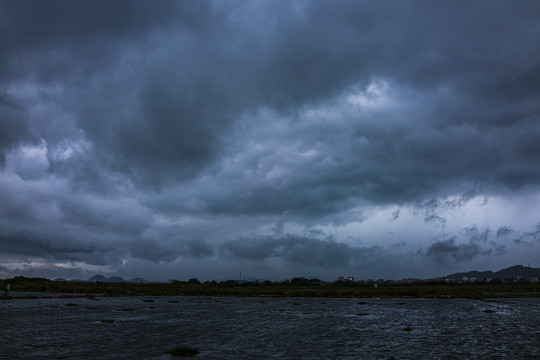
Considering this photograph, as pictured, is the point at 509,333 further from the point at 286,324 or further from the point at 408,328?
the point at 286,324

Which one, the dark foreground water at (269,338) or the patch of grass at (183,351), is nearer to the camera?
the patch of grass at (183,351)

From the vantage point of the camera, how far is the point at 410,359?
3066 cm

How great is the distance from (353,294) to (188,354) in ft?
420

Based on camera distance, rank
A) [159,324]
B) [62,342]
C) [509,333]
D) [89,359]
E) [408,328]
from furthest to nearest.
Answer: [159,324] → [408,328] → [509,333] → [62,342] → [89,359]

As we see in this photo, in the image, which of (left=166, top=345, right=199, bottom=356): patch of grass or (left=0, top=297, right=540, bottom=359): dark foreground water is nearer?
(left=166, top=345, right=199, bottom=356): patch of grass

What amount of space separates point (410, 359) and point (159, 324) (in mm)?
35455

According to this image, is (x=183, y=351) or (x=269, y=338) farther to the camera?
(x=269, y=338)

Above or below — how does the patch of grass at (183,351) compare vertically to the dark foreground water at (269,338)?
above

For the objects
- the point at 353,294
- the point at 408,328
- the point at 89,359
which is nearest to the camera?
the point at 89,359

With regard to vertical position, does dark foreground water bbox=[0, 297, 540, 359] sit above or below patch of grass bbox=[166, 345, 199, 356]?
below

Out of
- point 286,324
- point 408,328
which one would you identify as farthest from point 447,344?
point 286,324

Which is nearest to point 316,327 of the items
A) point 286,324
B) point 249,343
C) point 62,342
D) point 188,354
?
point 286,324

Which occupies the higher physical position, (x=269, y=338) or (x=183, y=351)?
(x=183, y=351)

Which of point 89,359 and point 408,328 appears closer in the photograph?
point 89,359
